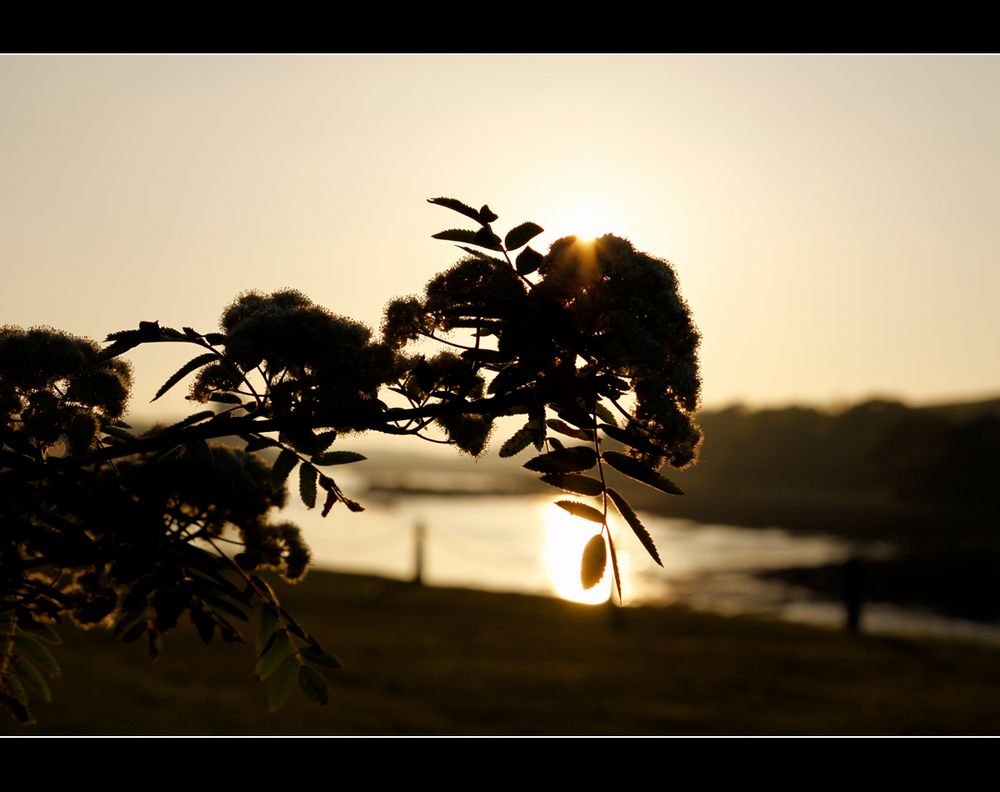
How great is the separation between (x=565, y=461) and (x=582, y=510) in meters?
0.12

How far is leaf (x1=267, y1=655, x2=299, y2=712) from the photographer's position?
8.88ft

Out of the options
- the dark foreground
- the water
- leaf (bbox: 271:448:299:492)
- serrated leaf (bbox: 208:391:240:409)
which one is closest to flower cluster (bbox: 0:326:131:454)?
serrated leaf (bbox: 208:391:240:409)

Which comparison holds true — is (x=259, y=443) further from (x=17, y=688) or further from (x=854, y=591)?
(x=854, y=591)

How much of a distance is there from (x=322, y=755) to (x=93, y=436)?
93 centimetres

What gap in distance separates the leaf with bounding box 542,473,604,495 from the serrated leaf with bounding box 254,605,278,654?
1.11 m

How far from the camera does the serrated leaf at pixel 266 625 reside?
2744mm

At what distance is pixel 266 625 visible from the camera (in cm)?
275

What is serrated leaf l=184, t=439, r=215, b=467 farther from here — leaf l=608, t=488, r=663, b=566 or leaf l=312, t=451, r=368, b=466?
leaf l=608, t=488, r=663, b=566

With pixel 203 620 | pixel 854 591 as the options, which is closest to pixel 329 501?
pixel 203 620

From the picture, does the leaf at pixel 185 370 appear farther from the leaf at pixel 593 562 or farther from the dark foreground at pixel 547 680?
the dark foreground at pixel 547 680

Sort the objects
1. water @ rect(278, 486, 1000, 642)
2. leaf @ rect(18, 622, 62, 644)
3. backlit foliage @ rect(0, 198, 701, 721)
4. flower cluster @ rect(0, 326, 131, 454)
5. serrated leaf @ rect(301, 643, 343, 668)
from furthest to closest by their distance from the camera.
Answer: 1. water @ rect(278, 486, 1000, 642)
2. leaf @ rect(18, 622, 62, 644)
3. serrated leaf @ rect(301, 643, 343, 668)
4. flower cluster @ rect(0, 326, 131, 454)
5. backlit foliage @ rect(0, 198, 701, 721)

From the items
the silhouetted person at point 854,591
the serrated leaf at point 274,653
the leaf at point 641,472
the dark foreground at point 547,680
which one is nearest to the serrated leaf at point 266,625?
the serrated leaf at point 274,653

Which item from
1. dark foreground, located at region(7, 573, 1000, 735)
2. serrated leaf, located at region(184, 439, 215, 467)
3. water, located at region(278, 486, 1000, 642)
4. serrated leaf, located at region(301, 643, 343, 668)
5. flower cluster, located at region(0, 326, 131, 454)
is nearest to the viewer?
flower cluster, located at region(0, 326, 131, 454)

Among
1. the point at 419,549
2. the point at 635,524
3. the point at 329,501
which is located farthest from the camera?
the point at 419,549
